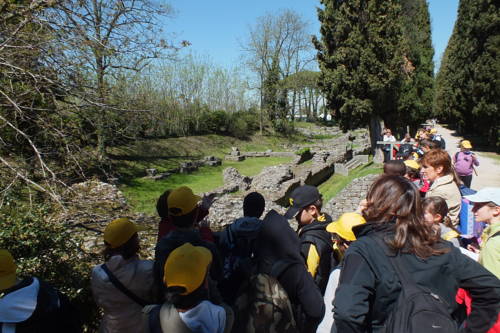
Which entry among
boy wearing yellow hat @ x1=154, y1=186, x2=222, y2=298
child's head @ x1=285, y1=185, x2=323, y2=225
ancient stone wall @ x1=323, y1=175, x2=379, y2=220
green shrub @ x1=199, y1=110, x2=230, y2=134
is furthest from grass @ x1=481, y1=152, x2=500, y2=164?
green shrub @ x1=199, y1=110, x2=230, y2=134

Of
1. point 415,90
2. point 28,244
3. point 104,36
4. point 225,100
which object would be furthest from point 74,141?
point 225,100

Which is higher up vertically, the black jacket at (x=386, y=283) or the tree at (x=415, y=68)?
the tree at (x=415, y=68)

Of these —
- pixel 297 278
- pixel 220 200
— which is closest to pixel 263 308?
pixel 297 278

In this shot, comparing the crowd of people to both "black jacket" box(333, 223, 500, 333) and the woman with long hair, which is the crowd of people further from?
the woman with long hair

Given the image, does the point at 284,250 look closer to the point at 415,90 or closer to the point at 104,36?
the point at 104,36

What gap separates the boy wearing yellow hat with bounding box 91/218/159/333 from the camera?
258 cm

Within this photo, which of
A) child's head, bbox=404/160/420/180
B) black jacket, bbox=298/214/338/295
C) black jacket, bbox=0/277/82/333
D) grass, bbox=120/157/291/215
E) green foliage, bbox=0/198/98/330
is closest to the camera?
black jacket, bbox=0/277/82/333

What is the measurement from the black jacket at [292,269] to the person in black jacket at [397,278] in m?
0.79

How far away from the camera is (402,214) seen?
6.81 feet

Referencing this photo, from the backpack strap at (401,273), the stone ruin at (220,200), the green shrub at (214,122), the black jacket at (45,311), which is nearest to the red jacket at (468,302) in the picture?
the backpack strap at (401,273)

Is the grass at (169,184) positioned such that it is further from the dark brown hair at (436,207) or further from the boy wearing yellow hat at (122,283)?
the dark brown hair at (436,207)

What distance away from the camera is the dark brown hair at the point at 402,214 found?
195cm

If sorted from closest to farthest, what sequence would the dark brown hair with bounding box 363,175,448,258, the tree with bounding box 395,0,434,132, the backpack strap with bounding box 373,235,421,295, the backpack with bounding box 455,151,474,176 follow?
the backpack strap with bounding box 373,235,421,295, the dark brown hair with bounding box 363,175,448,258, the backpack with bounding box 455,151,474,176, the tree with bounding box 395,0,434,132

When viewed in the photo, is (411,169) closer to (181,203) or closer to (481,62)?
(181,203)
